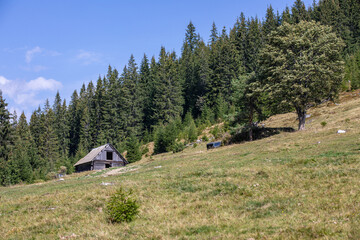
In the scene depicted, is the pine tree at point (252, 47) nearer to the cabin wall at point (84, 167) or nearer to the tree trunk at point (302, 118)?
the tree trunk at point (302, 118)

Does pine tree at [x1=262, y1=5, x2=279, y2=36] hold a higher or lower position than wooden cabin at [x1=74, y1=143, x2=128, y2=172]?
higher

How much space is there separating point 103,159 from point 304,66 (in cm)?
4359

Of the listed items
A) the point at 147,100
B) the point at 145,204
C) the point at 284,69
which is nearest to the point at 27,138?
the point at 147,100

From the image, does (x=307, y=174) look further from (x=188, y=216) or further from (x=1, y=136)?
(x=1, y=136)

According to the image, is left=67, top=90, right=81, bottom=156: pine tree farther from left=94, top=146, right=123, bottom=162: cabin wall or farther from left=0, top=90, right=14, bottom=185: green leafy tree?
left=94, top=146, right=123, bottom=162: cabin wall

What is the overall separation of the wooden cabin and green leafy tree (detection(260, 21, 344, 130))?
123 feet

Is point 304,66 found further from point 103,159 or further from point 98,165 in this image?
point 98,165

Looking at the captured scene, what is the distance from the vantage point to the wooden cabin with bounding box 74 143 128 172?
6079cm

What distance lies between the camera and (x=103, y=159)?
204ft

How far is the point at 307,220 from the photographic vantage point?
9.11 metres

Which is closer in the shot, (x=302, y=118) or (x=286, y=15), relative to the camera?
(x=302, y=118)

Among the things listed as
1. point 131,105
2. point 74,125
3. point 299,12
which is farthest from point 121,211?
point 74,125

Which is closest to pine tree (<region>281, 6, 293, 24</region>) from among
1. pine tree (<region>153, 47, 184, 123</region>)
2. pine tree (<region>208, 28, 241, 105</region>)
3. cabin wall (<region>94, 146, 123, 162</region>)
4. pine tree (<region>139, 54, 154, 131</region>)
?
pine tree (<region>208, 28, 241, 105</region>)

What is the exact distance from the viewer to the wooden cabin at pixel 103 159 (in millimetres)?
60787
